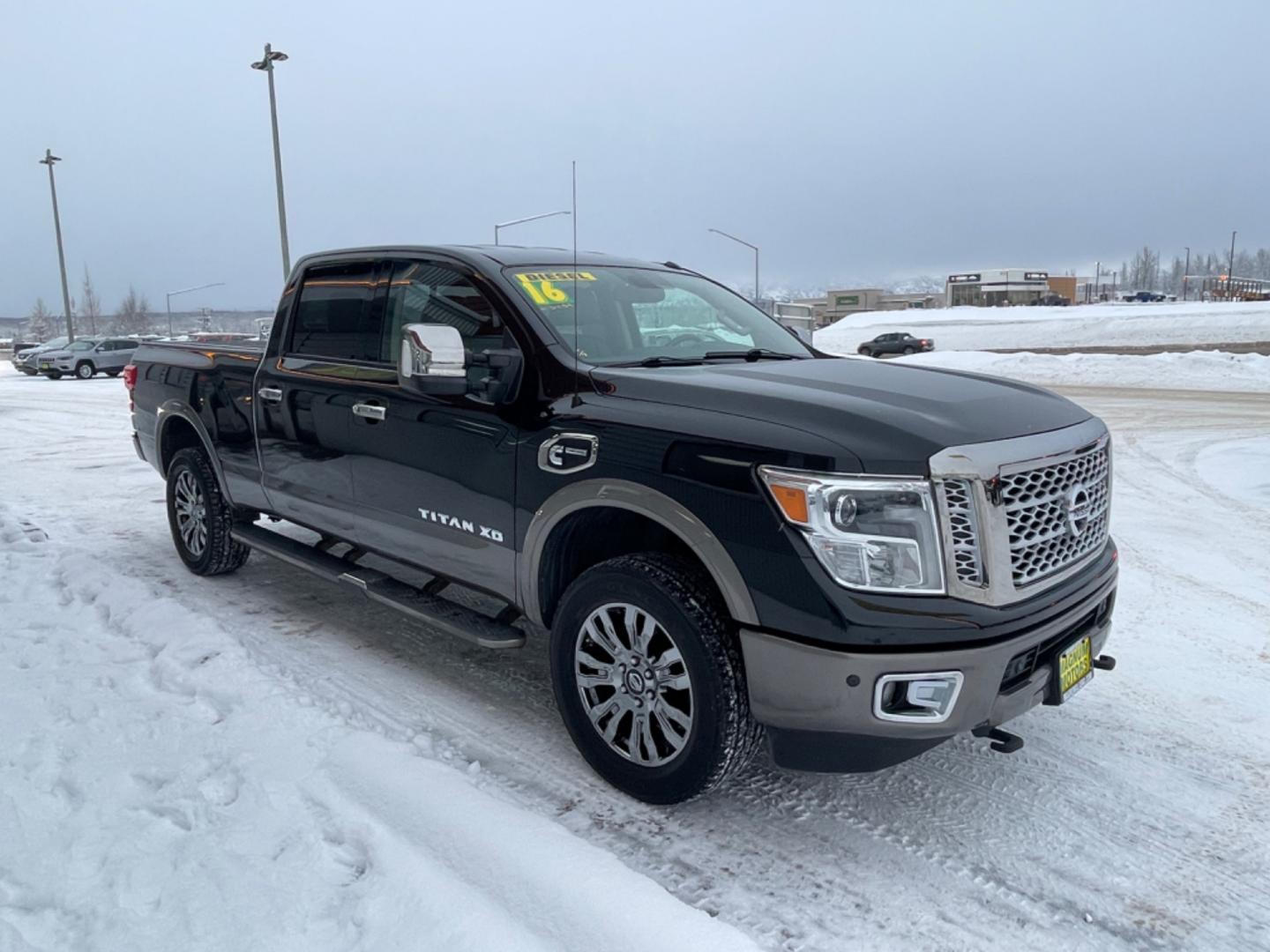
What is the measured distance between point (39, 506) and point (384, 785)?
6.26 meters

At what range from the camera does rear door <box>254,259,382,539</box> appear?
14.8 ft

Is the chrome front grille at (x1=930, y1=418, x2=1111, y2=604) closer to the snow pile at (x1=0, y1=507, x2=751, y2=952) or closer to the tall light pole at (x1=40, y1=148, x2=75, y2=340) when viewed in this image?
the snow pile at (x1=0, y1=507, x2=751, y2=952)

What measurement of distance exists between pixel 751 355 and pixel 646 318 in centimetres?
50

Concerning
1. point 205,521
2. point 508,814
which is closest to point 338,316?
point 205,521

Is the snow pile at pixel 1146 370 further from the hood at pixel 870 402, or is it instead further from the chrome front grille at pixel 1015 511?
the chrome front grille at pixel 1015 511

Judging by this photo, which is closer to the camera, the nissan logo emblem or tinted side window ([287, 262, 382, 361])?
the nissan logo emblem

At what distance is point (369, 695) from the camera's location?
4070 mm

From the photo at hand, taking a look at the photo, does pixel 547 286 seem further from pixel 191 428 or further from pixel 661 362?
pixel 191 428

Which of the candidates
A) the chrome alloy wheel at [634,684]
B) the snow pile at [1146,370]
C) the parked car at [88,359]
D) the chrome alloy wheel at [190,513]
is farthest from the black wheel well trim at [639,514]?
the parked car at [88,359]

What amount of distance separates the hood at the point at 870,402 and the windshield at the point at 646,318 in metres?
0.25

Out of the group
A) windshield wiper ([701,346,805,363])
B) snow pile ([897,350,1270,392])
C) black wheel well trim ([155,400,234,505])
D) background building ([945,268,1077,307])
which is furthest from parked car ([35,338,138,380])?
background building ([945,268,1077,307])

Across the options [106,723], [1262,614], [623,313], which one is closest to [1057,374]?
[1262,614]

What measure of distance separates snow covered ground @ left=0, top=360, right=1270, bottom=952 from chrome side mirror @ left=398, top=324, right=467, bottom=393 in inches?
54.4

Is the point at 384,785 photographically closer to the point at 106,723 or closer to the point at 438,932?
the point at 438,932
